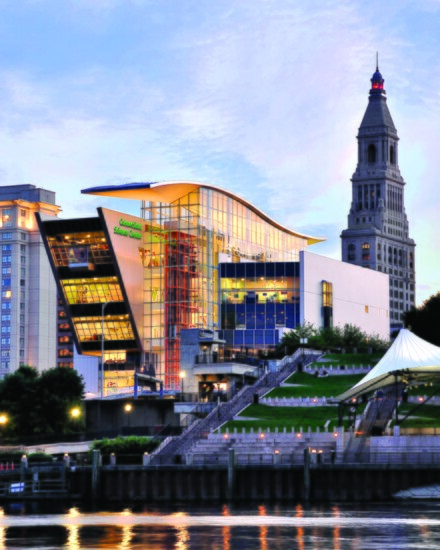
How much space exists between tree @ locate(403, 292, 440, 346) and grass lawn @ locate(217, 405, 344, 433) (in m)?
39.6

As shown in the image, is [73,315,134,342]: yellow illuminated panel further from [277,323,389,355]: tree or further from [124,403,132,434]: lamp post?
[124,403,132,434]: lamp post

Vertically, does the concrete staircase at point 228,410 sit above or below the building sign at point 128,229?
below

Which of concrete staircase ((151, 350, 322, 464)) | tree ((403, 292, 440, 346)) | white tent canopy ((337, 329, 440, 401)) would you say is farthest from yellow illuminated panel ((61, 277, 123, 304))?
white tent canopy ((337, 329, 440, 401))

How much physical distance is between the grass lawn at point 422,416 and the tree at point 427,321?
38.0 meters

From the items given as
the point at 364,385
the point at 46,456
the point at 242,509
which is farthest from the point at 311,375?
the point at 242,509

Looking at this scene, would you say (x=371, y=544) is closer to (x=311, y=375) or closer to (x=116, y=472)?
(x=116, y=472)

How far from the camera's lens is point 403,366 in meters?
104

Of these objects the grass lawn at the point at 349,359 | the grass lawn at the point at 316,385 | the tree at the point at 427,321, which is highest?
the tree at the point at 427,321

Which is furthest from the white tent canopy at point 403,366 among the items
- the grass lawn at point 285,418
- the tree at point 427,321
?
the tree at point 427,321

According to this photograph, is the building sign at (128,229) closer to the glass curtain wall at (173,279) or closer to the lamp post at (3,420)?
the glass curtain wall at (173,279)

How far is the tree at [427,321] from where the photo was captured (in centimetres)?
15362

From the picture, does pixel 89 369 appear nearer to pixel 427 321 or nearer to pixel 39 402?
pixel 427 321

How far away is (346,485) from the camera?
300 feet

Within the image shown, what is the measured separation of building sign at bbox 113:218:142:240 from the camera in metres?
187
